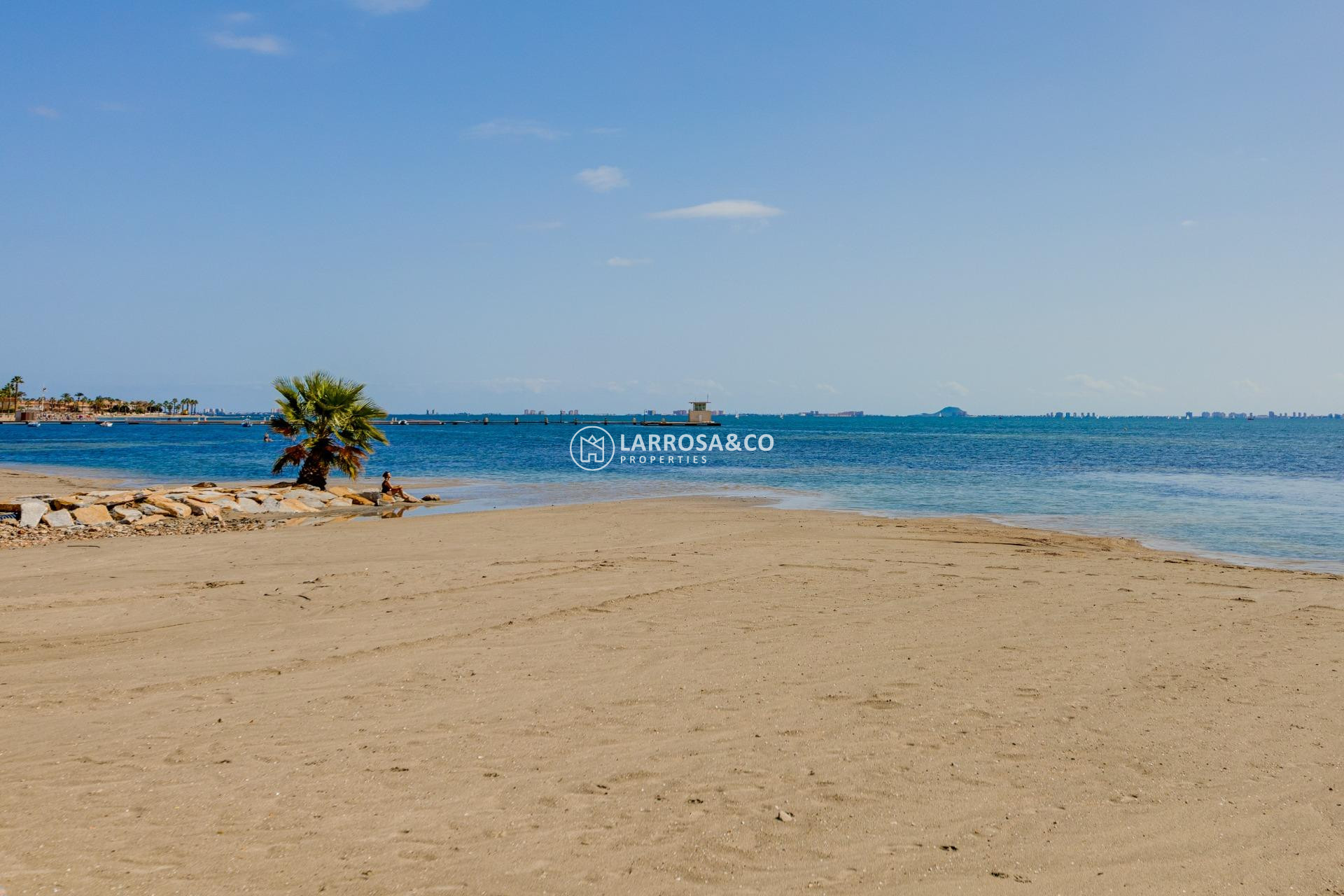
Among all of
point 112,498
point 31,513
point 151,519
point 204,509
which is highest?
point 112,498

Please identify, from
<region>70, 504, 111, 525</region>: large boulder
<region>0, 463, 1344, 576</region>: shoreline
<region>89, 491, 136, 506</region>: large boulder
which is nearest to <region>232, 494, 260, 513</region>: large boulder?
<region>89, 491, 136, 506</region>: large boulder

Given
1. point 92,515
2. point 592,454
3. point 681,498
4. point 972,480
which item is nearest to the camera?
point 92,515

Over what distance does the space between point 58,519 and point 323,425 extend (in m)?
9.92

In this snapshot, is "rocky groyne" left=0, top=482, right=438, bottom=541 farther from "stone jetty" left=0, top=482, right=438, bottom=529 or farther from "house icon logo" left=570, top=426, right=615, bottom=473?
"house icon logo" left=570, top=426, right=615, bottom=473

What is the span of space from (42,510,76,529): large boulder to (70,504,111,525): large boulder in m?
0.19

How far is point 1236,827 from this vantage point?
17.6ft

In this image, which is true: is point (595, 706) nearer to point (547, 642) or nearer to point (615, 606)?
point (547, 642)

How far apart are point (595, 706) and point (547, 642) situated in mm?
2298


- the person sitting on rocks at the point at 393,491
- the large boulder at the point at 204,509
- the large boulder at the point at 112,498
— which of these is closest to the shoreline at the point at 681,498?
the person sitting on rocks at the point at 393,491

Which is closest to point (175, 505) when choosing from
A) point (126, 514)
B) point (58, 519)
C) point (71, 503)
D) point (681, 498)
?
point (126, 514)

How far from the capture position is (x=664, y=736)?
671cm

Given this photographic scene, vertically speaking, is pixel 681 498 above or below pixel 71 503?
below

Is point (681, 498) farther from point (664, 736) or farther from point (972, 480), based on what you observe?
point (664, 736)

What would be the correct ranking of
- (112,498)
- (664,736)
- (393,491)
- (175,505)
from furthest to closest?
1. (393,491)
2. (112,498)
3. (175,505)
4. (664,736)
